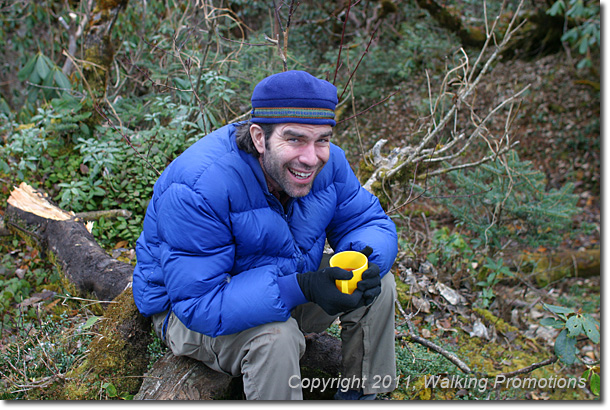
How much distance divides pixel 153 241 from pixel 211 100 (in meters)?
2.98

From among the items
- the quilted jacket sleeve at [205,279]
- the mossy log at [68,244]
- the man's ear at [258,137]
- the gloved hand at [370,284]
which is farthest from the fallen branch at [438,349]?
the mossy log at [68,244]

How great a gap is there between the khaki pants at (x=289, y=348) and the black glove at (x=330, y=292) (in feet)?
0.63

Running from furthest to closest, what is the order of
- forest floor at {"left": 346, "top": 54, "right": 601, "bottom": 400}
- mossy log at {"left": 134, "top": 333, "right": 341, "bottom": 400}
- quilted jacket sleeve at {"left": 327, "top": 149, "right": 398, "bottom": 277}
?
1. forest floor at {"left": 346, "top": 54, "right": 601, "bottom": 400}
2. quilted jacket sleeve at {"left": 327, "top": 149, "right": 398, "bottom": 277}
3. mossy log at {"left": 134, "top": 333, "right": 341, "bottom": 400}

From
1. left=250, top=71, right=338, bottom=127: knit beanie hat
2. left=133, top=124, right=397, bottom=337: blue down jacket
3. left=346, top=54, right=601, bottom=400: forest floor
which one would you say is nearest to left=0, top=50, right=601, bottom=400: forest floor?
left=346, top=54, right=601, bottom=400: forest floor

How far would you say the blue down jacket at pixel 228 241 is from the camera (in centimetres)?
194

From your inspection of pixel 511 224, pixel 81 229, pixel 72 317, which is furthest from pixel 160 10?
pixel 511 224

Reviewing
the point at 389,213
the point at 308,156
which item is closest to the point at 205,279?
the point at 308,156

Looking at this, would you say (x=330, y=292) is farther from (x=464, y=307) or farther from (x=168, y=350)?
(x=464, y=307)

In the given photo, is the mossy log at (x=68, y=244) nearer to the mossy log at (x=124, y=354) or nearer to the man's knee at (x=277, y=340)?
the mossy log at (x=124, y=354)

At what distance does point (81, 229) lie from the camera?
352cm

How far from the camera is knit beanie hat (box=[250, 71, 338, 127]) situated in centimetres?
197

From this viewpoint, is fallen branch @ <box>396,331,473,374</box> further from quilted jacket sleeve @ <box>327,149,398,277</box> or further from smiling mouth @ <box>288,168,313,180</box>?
smiling mouth @ <box>288,168,313,180</box>

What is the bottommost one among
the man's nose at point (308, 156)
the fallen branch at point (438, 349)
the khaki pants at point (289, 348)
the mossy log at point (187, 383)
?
the fallen branch at point (438, 349)

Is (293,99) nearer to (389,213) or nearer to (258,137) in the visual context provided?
(258,137)
